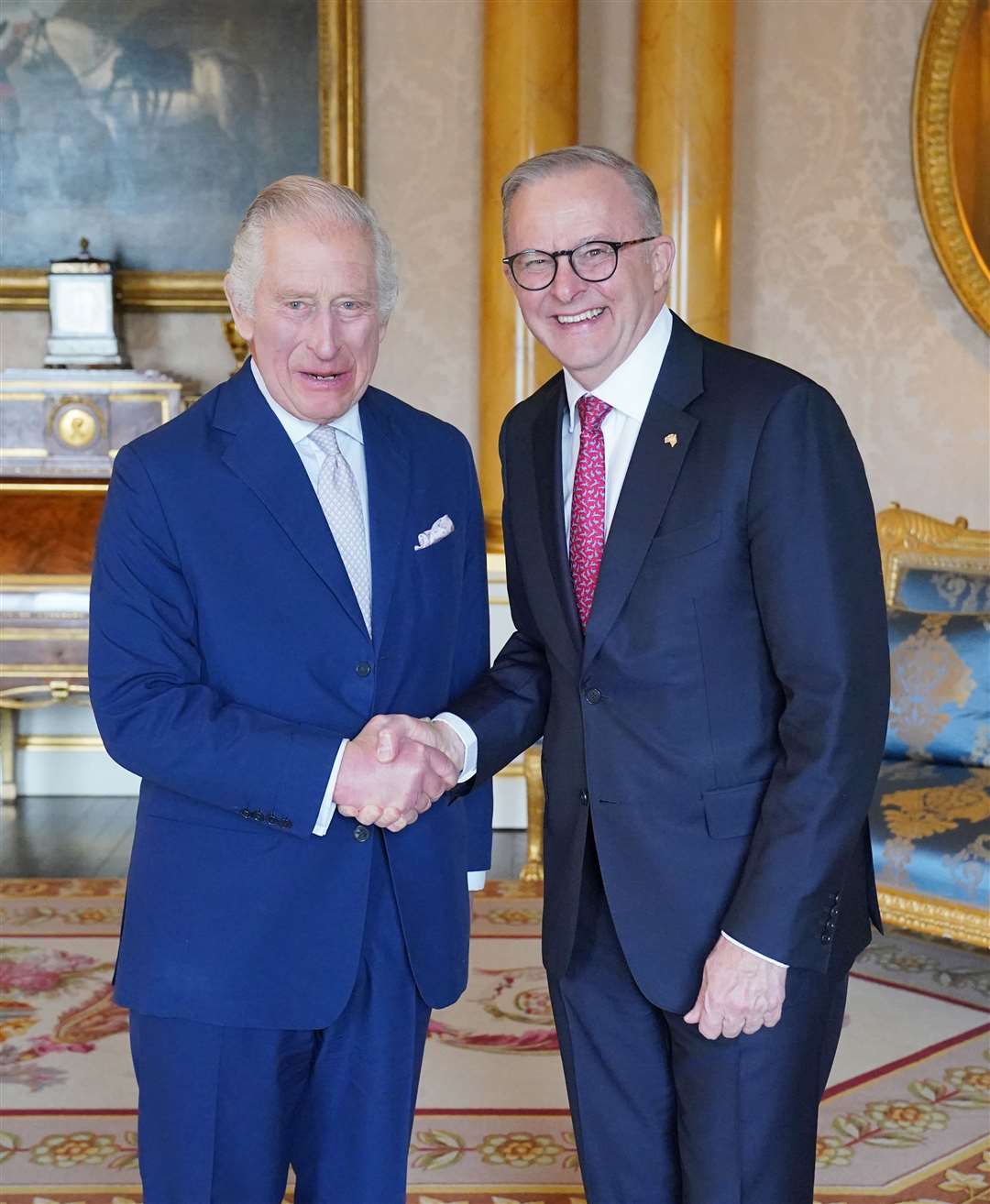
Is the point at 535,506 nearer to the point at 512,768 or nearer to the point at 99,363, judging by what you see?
the point at 512,768

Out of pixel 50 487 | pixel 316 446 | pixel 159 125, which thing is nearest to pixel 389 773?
pixel 316 446

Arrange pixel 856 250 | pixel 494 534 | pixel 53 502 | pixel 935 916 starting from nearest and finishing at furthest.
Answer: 1. pixel 935 916
2. pixel 53 502
3. pixel 494 534
4. pixel 856 250

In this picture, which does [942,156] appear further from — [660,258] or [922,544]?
[660,258]

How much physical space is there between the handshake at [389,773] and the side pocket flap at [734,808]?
36 cm

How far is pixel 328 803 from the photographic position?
5.94ft

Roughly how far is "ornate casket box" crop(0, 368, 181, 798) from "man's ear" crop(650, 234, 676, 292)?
3445 mm

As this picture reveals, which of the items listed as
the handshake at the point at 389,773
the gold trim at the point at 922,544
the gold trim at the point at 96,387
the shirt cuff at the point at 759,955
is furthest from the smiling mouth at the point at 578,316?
the gold trim at the point at 96,387

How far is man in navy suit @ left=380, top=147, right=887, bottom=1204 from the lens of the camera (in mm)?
1759

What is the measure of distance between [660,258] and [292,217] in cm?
49

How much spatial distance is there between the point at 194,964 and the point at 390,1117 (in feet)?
1.18

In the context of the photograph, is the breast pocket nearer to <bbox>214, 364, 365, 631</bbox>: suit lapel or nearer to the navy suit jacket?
the navy suit jacket

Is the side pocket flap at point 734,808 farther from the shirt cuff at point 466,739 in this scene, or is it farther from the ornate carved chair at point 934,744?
the ornate carved chair at point 934,744

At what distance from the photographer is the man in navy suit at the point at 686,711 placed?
176 centimetres

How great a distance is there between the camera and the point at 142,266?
6.04m
